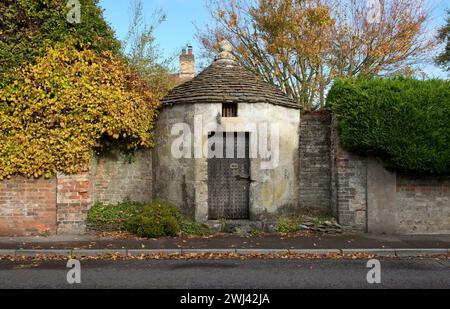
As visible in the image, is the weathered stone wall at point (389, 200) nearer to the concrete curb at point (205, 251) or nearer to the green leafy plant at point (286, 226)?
the green leafy plant at point (286, 226)

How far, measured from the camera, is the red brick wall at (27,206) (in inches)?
416

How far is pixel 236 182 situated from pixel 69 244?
452 cm

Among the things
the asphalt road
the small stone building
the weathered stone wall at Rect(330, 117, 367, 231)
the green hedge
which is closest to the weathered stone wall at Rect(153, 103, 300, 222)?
the small stone building

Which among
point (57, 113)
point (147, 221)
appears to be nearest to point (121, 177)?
point (147, 221)

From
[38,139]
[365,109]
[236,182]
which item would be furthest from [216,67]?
[38,139]

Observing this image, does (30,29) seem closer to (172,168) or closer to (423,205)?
(172,168)

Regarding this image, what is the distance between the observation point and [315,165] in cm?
1246

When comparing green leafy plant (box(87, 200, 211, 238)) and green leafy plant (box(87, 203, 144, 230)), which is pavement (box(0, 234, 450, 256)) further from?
green leafy plant (box(87, 203, 144, 230))

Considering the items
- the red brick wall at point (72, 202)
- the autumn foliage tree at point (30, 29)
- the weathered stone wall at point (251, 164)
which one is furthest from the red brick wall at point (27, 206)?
the weathered stone wall at point (251, 164)

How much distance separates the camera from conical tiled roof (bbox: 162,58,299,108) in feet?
38.0

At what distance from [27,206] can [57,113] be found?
2426 millimetres

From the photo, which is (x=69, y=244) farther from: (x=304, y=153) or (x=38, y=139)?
(x=304, y=153)

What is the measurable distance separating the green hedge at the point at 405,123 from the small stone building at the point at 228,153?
86.1 inches

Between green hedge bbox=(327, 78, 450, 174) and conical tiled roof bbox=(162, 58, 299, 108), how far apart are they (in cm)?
225
